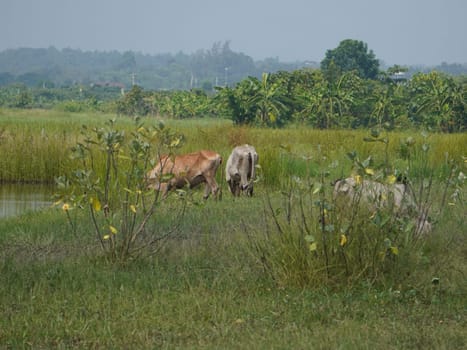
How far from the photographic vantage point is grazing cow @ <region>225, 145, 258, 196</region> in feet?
36.6

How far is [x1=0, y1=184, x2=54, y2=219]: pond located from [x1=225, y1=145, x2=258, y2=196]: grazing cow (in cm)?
251

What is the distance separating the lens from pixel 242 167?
11.2 m

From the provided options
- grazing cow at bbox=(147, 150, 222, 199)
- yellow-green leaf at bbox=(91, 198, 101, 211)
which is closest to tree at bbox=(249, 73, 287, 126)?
grazing cow at bbox=(147, 150, 222, 199)

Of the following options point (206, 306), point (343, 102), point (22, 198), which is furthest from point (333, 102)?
point (206, 306)

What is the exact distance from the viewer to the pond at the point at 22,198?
12.4 m

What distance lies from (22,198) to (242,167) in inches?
170

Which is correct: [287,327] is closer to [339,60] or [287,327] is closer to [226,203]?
[226,203]

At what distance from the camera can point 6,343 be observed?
4.89 metres

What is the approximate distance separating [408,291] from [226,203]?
4807 millimetres

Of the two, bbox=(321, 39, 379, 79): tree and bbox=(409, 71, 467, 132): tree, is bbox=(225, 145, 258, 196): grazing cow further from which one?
bbox=(321, 39, 379, 79): tree

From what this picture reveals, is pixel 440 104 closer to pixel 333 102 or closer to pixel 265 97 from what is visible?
pixel 333 102

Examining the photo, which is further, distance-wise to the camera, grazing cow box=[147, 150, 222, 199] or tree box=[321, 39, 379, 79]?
tree box=[321, 39, 379, 79]

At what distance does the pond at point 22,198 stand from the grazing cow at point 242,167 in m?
2.51

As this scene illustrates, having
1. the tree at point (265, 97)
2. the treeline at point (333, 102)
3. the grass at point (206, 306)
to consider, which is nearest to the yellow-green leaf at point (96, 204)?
the grass at point (206, 306)
